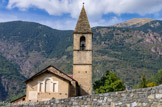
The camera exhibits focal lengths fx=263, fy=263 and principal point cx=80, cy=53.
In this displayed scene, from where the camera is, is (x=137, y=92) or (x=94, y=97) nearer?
(x=137, y=92)

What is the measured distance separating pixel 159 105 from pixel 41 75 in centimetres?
2066

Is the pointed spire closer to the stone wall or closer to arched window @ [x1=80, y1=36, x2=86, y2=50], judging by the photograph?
arched window @ [x1=80, y1=36, x2=86, y2=50]

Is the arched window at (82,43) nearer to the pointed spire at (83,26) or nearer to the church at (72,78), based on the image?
the church at (72,78)

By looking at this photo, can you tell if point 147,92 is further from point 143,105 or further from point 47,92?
point 47,92

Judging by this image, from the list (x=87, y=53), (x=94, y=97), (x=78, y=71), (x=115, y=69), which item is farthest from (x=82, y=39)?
(x=115, y=69)

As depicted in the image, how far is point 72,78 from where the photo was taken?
101ft

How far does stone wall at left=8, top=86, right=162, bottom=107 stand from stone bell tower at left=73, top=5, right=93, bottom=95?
72.9ft

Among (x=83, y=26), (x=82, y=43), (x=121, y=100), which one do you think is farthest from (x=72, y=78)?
(x=121, y=100)

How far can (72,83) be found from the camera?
30141mm

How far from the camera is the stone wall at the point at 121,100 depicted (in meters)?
8.37

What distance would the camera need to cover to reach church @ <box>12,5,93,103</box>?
27.5 metres

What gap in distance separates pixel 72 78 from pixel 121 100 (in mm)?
22002

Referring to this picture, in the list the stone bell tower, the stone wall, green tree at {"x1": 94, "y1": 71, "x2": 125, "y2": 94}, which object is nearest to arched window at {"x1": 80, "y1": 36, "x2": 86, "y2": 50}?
the stone bell tower

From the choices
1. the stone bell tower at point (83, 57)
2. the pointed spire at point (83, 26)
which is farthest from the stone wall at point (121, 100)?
the pointed spire at point (83, 26)
